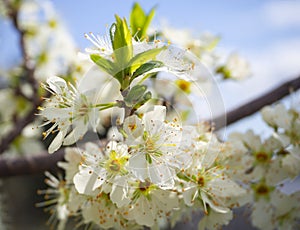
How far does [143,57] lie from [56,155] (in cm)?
47

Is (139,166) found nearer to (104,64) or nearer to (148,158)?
(148,158)

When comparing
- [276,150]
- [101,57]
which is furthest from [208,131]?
[101,57]

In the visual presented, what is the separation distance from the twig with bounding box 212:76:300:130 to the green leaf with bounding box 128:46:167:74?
0.49 meters

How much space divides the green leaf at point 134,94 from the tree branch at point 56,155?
1.28 ft

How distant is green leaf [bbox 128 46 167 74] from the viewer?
51cm

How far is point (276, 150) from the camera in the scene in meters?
0.83

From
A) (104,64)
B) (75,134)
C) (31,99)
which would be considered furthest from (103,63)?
(31,99)

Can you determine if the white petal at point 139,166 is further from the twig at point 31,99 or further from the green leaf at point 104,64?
the twig at point 31,99

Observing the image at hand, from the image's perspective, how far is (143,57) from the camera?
521 mm

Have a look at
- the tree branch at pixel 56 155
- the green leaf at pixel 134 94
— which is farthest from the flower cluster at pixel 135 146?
the tree branch at pixel 56 155

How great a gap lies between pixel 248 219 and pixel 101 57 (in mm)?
526

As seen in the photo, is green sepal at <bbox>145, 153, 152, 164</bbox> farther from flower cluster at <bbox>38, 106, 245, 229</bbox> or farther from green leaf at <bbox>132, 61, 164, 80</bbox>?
green leaf at <bbox>132, 61, 164, 80</bbox>

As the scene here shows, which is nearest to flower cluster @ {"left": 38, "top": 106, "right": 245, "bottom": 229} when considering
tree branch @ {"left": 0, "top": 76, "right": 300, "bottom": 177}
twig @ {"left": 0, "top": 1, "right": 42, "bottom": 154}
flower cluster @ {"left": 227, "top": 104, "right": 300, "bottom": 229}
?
flower cluster @ {"left": 227, "top": 104, "right": 300, "bottom": 229}

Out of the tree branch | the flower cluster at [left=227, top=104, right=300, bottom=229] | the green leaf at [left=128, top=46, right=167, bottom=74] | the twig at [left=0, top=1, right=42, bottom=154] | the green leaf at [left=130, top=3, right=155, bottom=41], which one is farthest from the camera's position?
the twig at [left=0, top=1, right=42, bottom=154]
